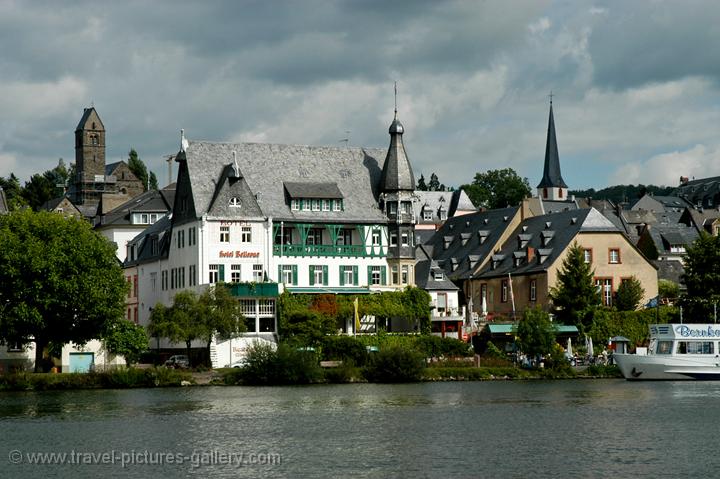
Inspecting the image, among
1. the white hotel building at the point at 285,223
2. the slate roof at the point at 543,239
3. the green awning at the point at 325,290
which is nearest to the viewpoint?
the white hotel building at the point at 285,223

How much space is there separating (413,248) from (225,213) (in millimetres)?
15750

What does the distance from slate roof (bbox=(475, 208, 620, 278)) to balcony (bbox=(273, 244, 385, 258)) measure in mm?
13845

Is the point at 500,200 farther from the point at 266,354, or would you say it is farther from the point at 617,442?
the point at 617,442

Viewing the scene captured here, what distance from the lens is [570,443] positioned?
50094 mm

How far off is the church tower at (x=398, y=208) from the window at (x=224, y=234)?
13.3 m

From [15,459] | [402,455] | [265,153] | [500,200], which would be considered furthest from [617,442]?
[500,200]

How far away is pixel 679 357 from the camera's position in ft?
299

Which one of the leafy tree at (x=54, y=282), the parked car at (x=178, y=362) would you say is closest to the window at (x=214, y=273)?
the parked car at (x=178, y=362)

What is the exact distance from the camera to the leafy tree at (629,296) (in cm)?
10962

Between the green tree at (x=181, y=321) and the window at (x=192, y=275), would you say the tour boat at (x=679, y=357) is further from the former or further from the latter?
the window at (x=192, y=275)

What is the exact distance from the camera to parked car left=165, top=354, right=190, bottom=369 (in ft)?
315

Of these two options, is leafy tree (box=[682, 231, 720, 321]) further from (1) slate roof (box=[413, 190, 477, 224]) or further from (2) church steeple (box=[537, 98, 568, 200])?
(2) church steeple (box=[537, 98, 568, 200])

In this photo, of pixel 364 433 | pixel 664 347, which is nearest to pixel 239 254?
pixel 664 347

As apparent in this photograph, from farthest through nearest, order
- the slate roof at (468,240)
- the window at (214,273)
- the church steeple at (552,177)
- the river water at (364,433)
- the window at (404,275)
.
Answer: the church steeple at (552,177) < the slate roof at (468,240) < the window at (404,275) < the window at (214,273) < the river water at (364,433)
